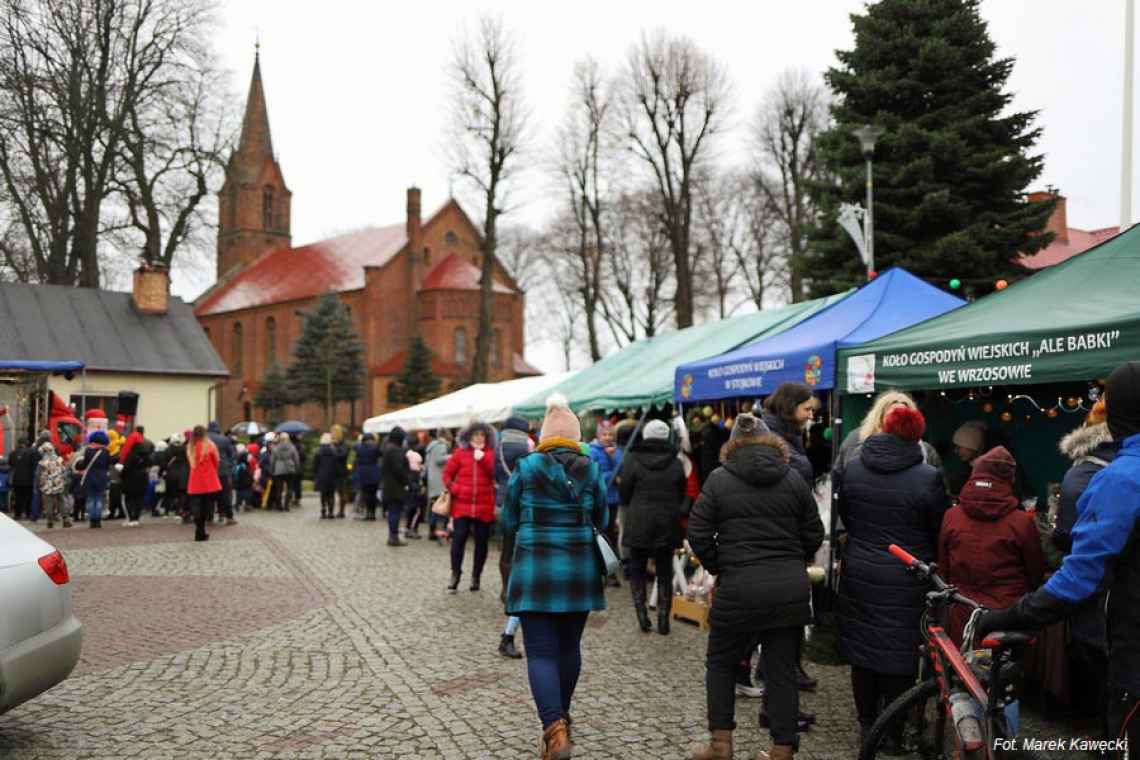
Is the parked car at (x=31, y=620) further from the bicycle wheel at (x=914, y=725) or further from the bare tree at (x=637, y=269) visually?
the bare tree at (x=637, y=269)

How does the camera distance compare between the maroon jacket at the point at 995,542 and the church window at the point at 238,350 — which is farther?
the church window at the point at 238,350

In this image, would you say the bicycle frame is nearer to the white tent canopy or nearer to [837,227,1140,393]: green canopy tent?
[837,227,1140,393]: green canopy tent

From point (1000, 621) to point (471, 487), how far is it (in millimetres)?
6925

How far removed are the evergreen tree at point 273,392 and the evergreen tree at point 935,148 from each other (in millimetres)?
36215

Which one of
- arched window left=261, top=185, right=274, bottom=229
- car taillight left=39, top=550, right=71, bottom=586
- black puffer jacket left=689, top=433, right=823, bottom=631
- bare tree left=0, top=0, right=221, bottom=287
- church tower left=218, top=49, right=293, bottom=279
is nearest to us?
black puffer jacket left=689, top=433, right=823, bottom=631

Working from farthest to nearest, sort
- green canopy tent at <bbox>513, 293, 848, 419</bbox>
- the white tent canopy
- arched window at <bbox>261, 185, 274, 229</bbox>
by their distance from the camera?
1. arched window at <bbox>261, 185, 274, 229</bbox>
2. the white tent canopy
3. green canopy tent at <bbox>513, 293, 848, 419</bbox>

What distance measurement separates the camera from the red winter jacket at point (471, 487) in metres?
9.75

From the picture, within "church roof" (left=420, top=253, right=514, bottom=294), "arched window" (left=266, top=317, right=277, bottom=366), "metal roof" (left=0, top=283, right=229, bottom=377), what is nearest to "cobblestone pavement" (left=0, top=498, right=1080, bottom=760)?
"metal roof" (left=0, top=283, right=229, bottom=377)

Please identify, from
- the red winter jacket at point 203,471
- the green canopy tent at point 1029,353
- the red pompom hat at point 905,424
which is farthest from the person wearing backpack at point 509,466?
the red winter jacket at point 203,471

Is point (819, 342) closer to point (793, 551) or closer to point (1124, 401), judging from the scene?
point (793, 551)

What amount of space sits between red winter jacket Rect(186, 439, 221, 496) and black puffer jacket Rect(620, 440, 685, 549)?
855 cm

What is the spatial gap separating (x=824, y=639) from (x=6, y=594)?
5542 millimetres

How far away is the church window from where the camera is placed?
6138 cm

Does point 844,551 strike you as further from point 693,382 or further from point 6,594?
point 693,382
